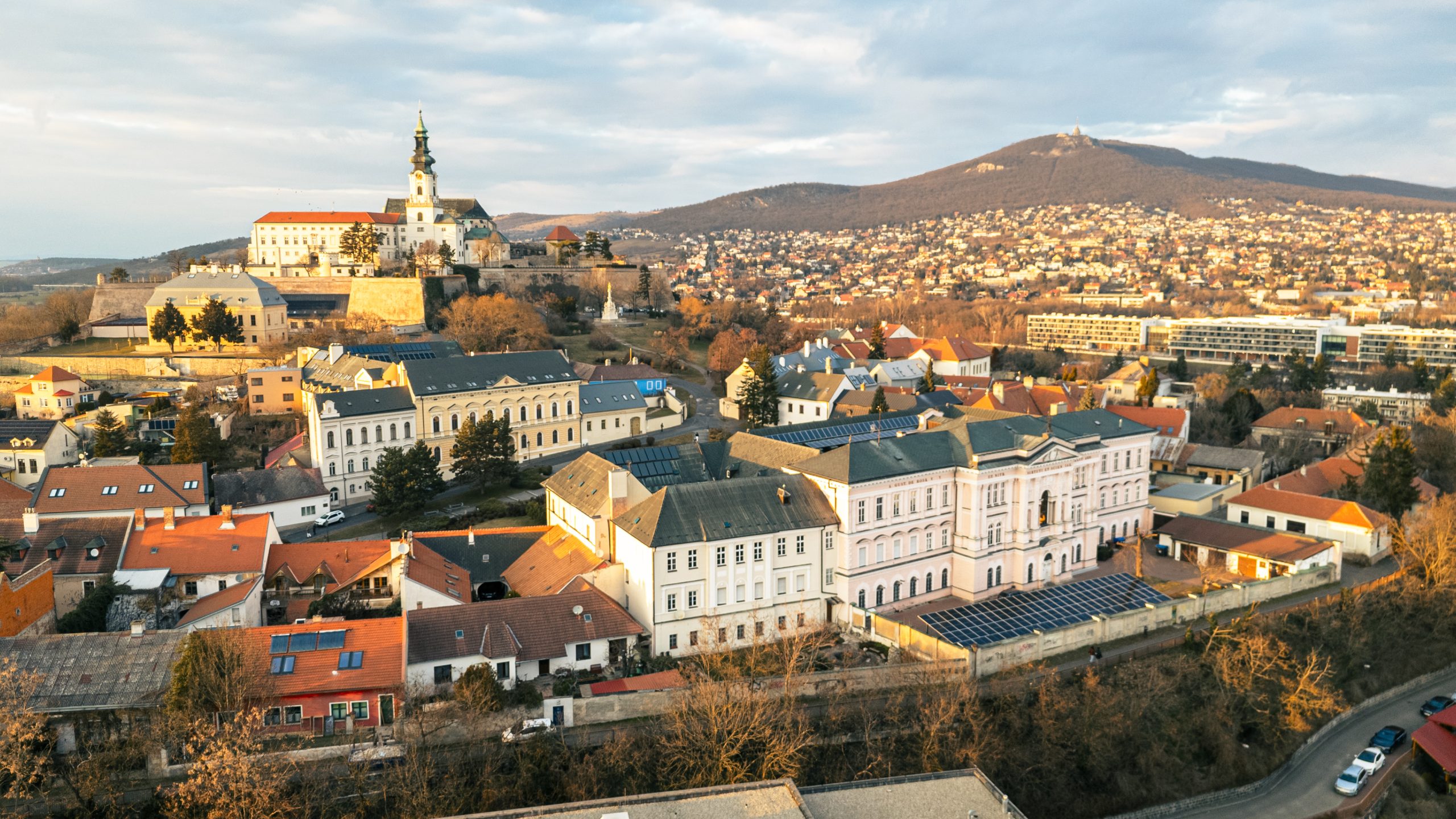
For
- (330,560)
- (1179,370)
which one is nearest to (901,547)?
(330,560)

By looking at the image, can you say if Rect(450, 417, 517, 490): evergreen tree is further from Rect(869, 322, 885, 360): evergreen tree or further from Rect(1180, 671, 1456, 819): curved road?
Rect(869, 322, 885, 360): evergreen tree

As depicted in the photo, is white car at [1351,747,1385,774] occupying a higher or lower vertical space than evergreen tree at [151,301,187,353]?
lower

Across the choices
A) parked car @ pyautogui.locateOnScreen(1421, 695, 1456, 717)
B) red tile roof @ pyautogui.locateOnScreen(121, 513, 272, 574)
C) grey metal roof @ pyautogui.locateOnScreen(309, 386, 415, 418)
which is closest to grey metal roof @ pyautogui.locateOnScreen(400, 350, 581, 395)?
grey metal roof @ pyautogui.locateOnScreen(309, 386, 415, 418)

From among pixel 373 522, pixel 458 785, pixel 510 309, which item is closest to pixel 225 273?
pixel 510 309

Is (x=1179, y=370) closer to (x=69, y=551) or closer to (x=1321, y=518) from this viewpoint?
(x=1321, y=518)

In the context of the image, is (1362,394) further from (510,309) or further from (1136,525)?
(510,309)

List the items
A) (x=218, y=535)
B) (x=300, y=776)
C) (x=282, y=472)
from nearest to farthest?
(x=300, y=776)
(x=218, y=535)
(x=282, y=472)
